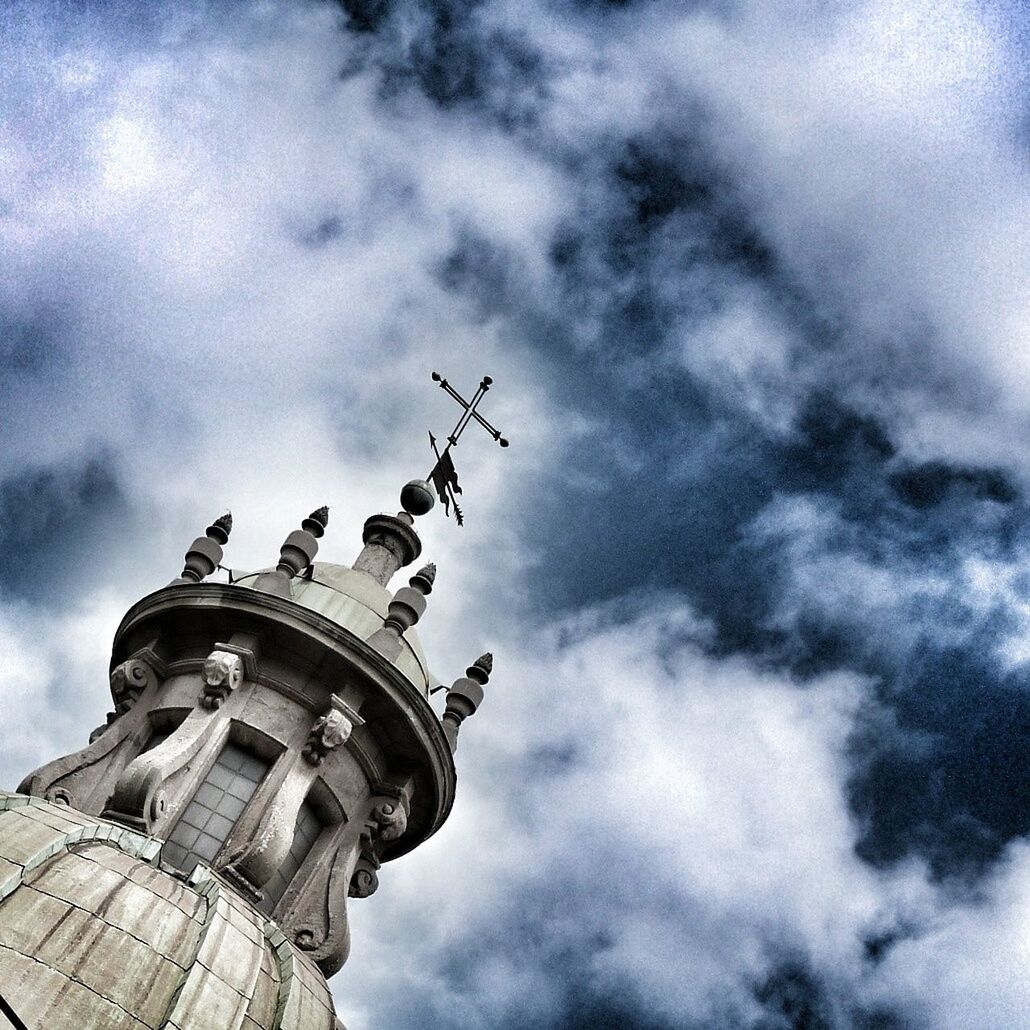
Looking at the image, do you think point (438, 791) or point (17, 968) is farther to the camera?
point (438, 791)

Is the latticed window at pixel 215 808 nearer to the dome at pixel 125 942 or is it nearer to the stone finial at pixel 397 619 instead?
the dome at pixel 125 942

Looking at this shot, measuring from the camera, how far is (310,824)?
937 inches

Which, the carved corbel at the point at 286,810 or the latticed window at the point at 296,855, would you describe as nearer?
the carved corbel at the point at 286,810

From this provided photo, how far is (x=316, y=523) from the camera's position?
2694 centimetres

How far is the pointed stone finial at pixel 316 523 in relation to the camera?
26844 millimetres

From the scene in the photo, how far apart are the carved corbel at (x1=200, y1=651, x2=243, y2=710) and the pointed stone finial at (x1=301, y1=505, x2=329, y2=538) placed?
13.9 ft

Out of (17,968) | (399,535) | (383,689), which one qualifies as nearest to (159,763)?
(383,689)

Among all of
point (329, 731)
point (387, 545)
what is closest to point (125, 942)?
point (329, 731)

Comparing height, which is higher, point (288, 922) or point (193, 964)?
point (288, 922)

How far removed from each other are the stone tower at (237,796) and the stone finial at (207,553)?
4 cm

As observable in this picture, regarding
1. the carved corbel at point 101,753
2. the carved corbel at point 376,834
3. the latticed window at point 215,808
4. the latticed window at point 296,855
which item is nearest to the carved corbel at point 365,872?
the carved corbel at point 376,834

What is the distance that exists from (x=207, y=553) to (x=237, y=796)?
540 cm

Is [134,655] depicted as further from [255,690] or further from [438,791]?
[438,791]

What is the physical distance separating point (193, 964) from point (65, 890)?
1875mm
